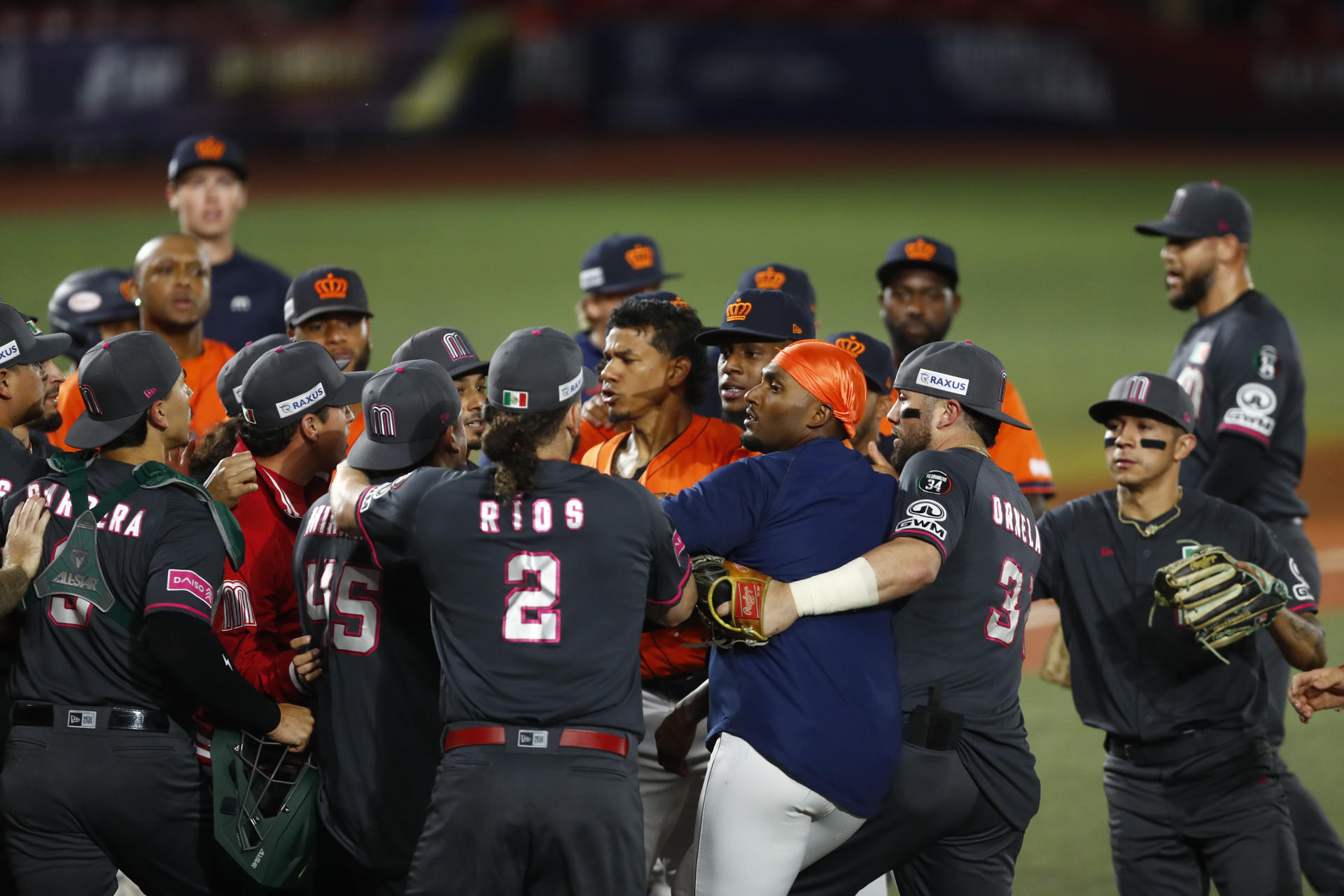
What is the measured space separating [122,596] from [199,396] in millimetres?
2249

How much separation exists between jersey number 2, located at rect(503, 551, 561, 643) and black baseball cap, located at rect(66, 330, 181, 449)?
1.34 m

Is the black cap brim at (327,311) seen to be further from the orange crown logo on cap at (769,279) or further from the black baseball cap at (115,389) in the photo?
the black baseball cap at (115,389)

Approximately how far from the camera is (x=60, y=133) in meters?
23.1

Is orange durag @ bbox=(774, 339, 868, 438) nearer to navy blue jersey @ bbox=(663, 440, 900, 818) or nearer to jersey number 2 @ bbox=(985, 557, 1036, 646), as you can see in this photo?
navy blue jersey @ bbox=(663, 440, 900, 818)

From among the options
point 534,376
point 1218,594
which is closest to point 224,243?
point 534,376

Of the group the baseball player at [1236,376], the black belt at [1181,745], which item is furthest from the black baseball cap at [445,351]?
the baseball player at [1236,376]

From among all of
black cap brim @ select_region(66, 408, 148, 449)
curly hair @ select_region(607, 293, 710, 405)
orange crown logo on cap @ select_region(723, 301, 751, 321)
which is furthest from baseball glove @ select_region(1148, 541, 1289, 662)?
black cap brim @ select_region(66, 408, 148, 449)

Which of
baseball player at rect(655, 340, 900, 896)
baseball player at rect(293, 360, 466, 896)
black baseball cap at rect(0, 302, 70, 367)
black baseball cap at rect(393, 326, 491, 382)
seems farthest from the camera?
black baseball cap at rect(393, 326, 491, 382)

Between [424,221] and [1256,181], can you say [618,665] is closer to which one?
Result: [424,221]

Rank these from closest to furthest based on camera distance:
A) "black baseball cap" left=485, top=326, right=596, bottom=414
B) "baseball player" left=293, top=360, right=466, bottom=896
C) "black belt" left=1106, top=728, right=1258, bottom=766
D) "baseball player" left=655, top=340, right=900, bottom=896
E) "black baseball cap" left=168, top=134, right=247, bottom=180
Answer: "black baseball cap" left=485, top=326, right=596, bottom=414 → "baseball player" left=655, top=340, right=900, bottom=896 → "baseball player" left=293, top=360, right=466, bottom=896 → "black belt" left=1106, top=728, right=1258, bottom=766 → "black baseball cap" left=168, top=134, right=247, bottom=180

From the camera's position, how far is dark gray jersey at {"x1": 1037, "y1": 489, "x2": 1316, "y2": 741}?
5207 mm

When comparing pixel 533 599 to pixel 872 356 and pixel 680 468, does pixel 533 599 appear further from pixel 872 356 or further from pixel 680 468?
pixel 872 356

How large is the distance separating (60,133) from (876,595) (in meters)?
21.9

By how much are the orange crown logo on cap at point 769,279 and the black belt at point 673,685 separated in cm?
203
